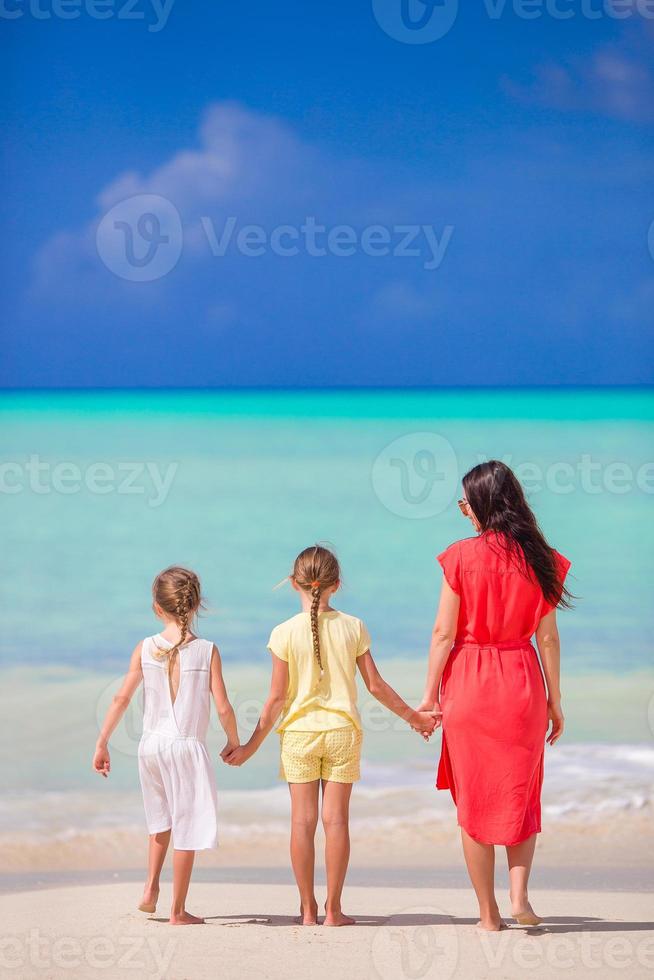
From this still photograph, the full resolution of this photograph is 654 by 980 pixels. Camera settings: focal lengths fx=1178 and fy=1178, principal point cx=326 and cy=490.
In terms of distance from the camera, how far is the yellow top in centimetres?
257

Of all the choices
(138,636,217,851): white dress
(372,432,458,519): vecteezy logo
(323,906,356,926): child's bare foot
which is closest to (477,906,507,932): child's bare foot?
(323,906,356,926): child's bare foot

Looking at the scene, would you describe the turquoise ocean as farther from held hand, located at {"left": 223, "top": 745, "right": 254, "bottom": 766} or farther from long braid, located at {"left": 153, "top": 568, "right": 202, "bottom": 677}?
long braid, located at {"left": 153, "top": 568, "right": 202, "bottom": 677}

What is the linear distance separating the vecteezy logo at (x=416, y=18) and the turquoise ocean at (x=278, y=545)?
3.17m

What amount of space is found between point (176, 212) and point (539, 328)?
3851 millimetres

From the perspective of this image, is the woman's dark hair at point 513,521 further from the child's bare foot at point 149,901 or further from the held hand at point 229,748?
the child's bare foot at point 149,901

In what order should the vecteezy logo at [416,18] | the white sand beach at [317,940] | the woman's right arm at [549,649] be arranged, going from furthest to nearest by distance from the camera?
the vecteezy logo at [416,18] → the woman's right arm at [549,649] → the white sand beach at [317,940]

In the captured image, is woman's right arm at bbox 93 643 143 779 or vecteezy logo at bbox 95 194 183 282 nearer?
woman's right arm at bbox 93 643 143 779

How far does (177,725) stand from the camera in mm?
2570

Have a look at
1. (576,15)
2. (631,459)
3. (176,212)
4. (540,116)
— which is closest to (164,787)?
(576,15)

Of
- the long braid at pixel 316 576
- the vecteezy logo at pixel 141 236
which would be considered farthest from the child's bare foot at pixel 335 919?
the vecteezy logo at pixel 141 236

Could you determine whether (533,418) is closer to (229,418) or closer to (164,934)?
(229,418)

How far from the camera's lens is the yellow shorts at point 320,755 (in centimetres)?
256

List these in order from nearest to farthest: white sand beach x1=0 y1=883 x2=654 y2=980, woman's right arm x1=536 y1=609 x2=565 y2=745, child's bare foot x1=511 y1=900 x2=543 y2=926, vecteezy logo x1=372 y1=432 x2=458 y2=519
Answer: white sand beach x1=0 y1=883 x2=654 y2=980
child's bare foot x1=511 y1=900 x2=543 y2=926
woman's right arm x1=536 y1=609 x2=565 y2=745
vecteezy logo x1=372 y1=432 x2=458 y2=519
